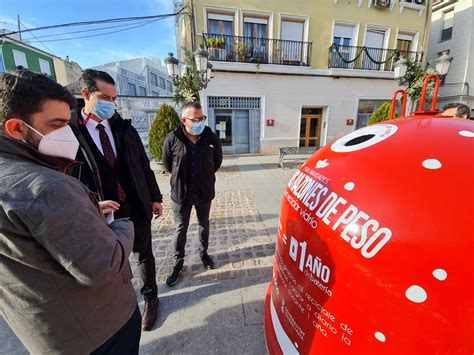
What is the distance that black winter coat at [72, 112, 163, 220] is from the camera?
1708 millimetres

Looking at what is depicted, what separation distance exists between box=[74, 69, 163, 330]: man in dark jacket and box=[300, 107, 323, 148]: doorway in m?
11.1

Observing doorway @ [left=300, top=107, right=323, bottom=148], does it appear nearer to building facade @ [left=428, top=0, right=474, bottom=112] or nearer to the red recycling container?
building facade @ [left=428, top=0, right=474, bottom=112]

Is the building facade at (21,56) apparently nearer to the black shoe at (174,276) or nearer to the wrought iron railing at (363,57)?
the wrought iron railing at (363,57)

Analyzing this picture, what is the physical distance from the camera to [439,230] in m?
0.75

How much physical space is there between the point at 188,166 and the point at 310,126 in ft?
35.7

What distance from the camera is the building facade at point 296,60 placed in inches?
397

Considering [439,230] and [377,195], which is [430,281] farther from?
[377,195]

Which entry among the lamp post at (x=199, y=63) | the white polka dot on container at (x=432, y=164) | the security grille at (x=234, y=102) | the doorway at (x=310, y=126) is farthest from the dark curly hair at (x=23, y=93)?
the doorway at (x=310, y=126)

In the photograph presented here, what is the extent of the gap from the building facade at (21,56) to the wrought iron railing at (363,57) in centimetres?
1651

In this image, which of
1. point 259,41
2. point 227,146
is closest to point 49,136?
point 227,146

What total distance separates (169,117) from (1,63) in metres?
16.3

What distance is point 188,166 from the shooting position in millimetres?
2562

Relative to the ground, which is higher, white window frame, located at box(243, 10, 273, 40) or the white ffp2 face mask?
white window frame, located at box(243, 10, 273, 40)

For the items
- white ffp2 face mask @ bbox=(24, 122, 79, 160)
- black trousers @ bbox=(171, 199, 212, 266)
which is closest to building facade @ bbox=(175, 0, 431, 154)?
black trousers @ bbox=(171, 199, 212, 266)
